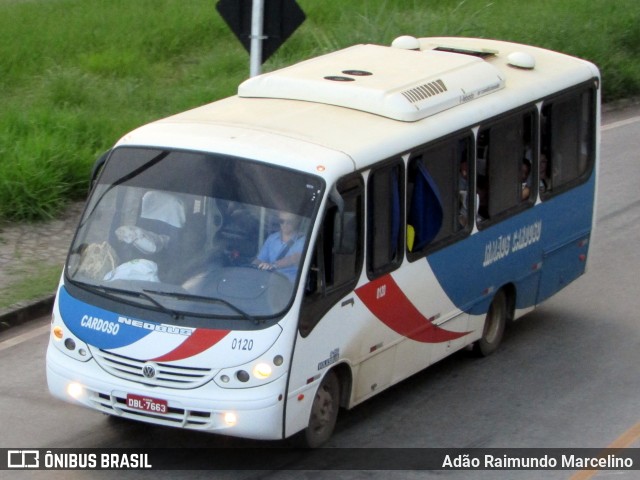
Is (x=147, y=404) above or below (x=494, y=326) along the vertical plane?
above

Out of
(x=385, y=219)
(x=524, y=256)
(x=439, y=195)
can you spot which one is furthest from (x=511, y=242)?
(x=385, y=219)

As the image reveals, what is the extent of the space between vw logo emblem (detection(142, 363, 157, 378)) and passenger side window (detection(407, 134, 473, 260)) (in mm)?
2251

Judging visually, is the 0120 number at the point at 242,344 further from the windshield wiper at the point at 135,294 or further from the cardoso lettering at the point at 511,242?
the cardoso lettering at the point at 511,242

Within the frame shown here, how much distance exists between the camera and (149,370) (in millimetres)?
7859

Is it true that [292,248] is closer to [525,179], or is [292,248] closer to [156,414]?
[156,414]

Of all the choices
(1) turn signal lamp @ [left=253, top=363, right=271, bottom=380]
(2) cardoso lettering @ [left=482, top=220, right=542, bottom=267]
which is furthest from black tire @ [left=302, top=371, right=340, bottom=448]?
(2) cardoso lettering @ [left=482, top=220, right=542, bottom=267]

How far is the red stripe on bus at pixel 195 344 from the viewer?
→ 7812mm

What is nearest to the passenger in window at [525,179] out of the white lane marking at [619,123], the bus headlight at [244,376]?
the bus headlight at [244,376]

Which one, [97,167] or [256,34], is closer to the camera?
[97,167]

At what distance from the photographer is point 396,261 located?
905 cm

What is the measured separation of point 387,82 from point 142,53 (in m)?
11.1

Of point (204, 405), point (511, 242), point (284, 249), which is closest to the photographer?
point (204, 405)

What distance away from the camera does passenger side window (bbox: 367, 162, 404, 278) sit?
874 centimetres

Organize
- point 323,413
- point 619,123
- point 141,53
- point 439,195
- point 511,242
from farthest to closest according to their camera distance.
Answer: point 141,53, point 619,123, point 511,242, point 439,195, point 323,413
